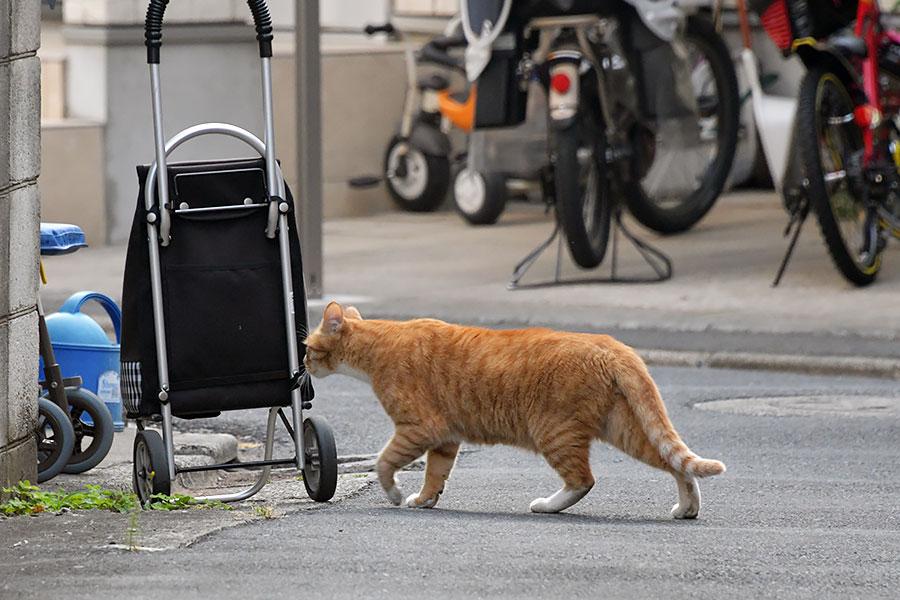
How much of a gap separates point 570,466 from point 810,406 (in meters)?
3.21

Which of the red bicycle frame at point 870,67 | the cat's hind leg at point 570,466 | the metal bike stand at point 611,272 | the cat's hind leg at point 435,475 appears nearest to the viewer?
the cat's hind leg at point 570,466

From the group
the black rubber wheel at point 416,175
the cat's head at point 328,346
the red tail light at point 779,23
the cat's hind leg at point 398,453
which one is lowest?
the cat's hind leg at point 398,453

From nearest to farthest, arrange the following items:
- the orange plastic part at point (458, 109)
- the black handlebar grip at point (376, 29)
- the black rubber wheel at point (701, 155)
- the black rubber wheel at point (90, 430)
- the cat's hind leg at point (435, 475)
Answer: the cat's hind leg at point (435, 475), the black rubber wheel at point (90, 430), the black rubber wheel at point (701, 155), the orange plastic part at point (458, 109), the black handlebar grip at point (376, 29)

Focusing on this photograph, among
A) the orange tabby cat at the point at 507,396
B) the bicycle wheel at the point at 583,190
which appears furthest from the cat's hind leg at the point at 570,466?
the bicycle wheel at the point at 583,190

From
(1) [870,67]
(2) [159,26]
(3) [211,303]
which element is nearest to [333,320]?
(3) [211,303]

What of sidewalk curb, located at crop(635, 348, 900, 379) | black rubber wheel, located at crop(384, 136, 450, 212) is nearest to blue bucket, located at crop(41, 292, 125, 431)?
sidewalk curb, located at crop(635, 348, 900, 379)

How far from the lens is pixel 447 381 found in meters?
5.78

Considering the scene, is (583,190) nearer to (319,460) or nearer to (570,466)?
(319,460)

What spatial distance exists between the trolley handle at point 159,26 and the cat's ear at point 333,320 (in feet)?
3.07

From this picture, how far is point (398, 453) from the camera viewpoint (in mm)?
5762

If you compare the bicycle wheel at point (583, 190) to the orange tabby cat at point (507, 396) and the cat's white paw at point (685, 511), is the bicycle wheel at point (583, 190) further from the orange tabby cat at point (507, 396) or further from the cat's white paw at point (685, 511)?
the cat's white paw at point (685, 511)

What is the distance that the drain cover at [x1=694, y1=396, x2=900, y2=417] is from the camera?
27.0ft

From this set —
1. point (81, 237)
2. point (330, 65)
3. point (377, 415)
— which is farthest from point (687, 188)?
point (81, 237)

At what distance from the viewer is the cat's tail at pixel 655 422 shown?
5355mm
